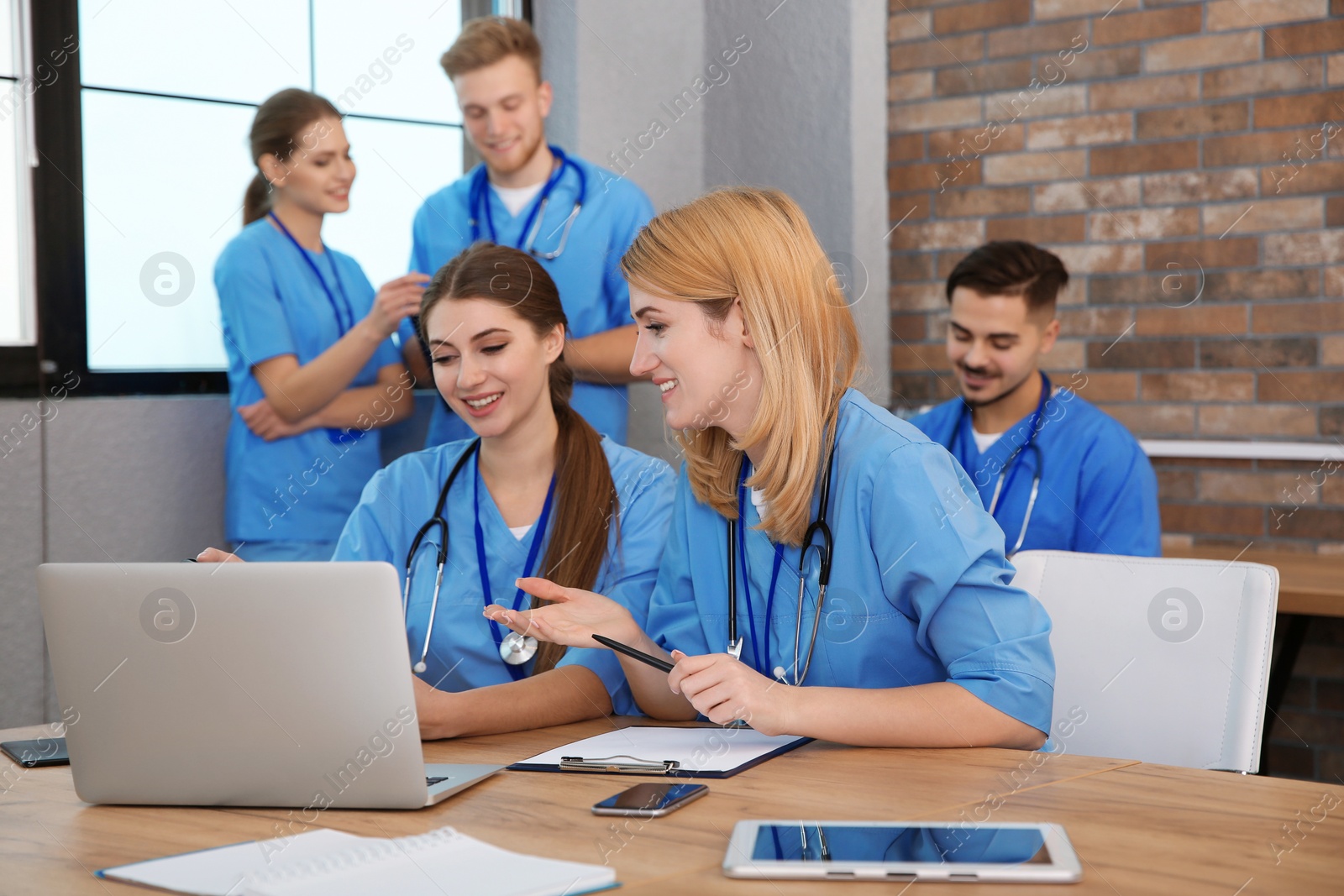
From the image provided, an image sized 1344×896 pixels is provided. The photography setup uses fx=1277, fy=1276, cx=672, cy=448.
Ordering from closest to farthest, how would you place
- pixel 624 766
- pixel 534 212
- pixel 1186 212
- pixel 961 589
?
1. pixel 624 766
2. pixel 961 589
3. pixel 534 212
4. pixel 1186 212

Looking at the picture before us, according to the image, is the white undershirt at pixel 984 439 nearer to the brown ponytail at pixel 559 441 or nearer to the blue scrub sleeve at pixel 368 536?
the brown ponytail at pixel 559 441

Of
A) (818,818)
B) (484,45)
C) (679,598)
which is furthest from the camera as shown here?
(484,45)

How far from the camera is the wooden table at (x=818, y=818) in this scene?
3.02ft

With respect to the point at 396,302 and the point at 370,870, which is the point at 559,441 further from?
the point at 370,870

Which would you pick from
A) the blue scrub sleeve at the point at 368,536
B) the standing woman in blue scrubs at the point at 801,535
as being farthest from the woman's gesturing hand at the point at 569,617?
the blue scrub sleeve at the point at 368,536

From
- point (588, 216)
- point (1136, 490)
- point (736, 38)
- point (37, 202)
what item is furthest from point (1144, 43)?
point (37, 202)

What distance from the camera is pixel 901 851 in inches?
37.1

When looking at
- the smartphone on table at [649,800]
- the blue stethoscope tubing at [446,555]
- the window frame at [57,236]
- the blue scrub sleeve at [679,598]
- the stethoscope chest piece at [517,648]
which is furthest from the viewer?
the window frame at [57,236]

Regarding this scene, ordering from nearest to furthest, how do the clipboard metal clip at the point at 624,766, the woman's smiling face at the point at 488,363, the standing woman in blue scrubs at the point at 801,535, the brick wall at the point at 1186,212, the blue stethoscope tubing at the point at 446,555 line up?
the clipboard metal clip at the point at 624,766
the standing woman in blue scrubs at the point at 801,535
the blue stethoscope tubing at the point at 446,555
the woman's smiling face at the point at 488,363
the brick wall at the point at 1186,212

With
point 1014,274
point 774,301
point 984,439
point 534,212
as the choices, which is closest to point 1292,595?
point 984,439

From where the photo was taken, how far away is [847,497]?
56.6 inches

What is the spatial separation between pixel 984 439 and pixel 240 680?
6.71ft

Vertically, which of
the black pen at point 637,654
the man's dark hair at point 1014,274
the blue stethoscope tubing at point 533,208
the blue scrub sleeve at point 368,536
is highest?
the blue stethoscope tubing at point 533,208

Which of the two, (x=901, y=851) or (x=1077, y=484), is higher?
(x=1077, y=484)
